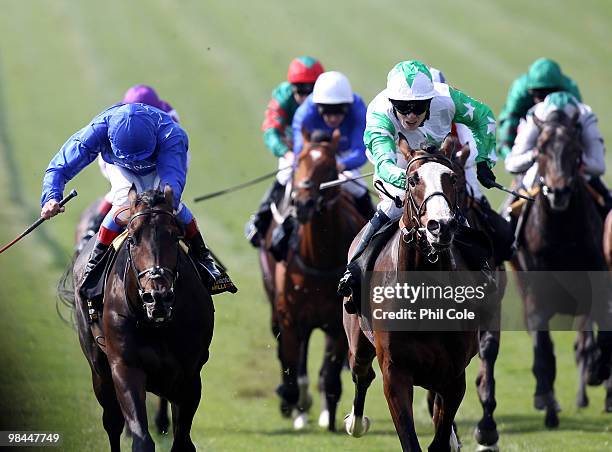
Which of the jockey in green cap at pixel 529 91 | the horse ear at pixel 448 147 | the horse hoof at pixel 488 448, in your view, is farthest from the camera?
the jockey in green cap at pixel 529 91

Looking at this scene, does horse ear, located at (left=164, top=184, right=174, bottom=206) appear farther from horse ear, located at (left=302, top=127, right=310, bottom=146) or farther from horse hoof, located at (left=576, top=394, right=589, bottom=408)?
horse hoof, located at (left=576, top=394, right=589, bottom=408)

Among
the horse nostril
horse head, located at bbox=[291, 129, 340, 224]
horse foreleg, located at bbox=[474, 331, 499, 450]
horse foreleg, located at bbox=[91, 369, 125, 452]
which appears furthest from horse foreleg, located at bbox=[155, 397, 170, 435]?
the horse nostril

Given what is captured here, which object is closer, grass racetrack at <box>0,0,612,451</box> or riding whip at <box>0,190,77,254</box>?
riding whip at <box>0,190,77,254</box>

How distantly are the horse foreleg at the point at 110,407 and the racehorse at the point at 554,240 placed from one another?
4169 mm

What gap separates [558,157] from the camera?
1235 centimetres

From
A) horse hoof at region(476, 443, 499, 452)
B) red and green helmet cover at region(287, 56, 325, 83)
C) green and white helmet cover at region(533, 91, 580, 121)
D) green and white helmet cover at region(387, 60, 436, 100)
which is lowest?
horse hoof at region(476, 443, 499, 452)

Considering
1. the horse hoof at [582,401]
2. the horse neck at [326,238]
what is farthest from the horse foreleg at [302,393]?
the horse hoof at [582,401]

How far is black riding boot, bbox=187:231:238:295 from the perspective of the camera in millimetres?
9492

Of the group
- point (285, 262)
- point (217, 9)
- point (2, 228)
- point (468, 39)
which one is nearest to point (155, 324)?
point (285, 262)

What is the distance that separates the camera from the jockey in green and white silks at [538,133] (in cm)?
1284

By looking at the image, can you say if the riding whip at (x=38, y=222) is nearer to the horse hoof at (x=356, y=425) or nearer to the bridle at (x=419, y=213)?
the bridle at (x=419, y=213)

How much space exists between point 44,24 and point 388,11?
1072 centimetres

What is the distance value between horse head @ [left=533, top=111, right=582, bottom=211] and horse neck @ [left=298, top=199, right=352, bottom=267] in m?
1.85

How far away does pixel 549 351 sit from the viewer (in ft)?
41.0
